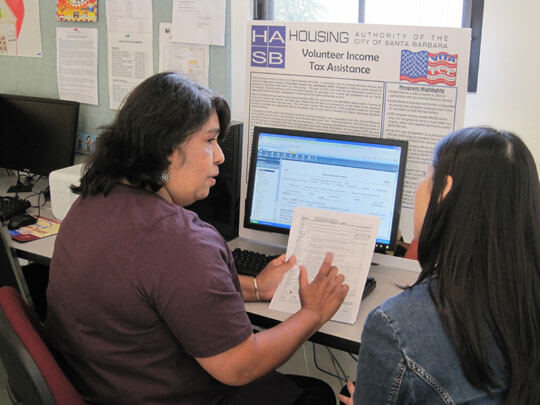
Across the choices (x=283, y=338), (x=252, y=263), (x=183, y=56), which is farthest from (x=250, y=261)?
(x=183, y=56)

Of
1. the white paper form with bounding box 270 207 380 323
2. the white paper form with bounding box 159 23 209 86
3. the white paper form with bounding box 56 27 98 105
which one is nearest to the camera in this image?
the white paper form with bounding box 270 207 380 323

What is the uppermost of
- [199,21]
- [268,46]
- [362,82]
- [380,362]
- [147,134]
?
[199,21]

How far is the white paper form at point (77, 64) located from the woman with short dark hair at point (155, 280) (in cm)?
146

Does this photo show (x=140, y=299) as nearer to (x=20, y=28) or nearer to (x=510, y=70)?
(x=510, y=70)

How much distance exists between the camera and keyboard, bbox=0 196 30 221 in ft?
6.70

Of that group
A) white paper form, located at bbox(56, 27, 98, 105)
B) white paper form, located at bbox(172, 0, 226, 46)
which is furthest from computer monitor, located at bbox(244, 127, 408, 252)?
white paper form, located at bbox(56, 27, 98, 105)

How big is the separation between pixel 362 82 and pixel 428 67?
197 millimetres

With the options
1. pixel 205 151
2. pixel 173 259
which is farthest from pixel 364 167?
pixel 173 259

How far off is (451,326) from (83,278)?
68cm

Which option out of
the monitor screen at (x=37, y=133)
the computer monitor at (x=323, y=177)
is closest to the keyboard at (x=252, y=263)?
the computer monitor at (x=323, y=177)

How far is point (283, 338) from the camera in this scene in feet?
3.80

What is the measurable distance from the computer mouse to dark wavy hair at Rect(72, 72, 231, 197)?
937mm

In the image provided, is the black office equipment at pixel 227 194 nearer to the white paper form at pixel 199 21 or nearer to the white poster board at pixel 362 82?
the white poster board at pixel 362 82

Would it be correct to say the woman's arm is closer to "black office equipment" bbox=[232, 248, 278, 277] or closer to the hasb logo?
Result: "black office equipment" bbox=[232, 248, 278, 277]
